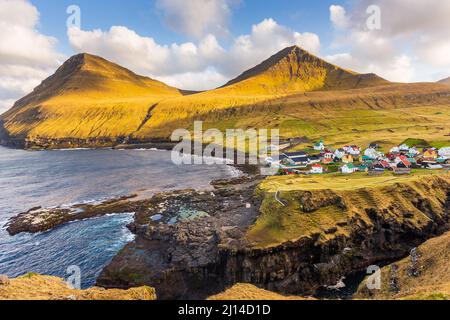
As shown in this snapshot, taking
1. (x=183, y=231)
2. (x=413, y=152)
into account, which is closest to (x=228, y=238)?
(x=183, y=231)

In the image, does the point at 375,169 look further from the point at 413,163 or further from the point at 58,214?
the point at 58,214

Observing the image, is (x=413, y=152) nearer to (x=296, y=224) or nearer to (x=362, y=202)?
(x=362, y=202)

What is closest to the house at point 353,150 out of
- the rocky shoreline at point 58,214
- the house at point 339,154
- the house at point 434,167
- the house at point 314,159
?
the house at point 339,154

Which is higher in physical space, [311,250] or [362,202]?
[362,202]

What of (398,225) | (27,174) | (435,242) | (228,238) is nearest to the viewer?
(435,242)

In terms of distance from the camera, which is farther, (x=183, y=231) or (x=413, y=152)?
(x=413, y=152)

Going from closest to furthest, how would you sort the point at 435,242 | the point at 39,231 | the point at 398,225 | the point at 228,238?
the point at 435,242
the point at 228,238
the point at 398,225
the point at 39,231

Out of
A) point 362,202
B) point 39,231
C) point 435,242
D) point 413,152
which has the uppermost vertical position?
point 413,152

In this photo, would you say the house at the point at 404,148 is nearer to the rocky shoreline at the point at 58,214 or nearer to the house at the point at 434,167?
the house at the point at 434,167

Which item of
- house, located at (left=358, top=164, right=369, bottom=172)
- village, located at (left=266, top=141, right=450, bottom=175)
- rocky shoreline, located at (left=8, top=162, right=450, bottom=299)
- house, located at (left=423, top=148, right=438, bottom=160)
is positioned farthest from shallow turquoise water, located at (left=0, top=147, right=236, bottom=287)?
house, located at (left=423, top=148, right=438, bottom=160)
